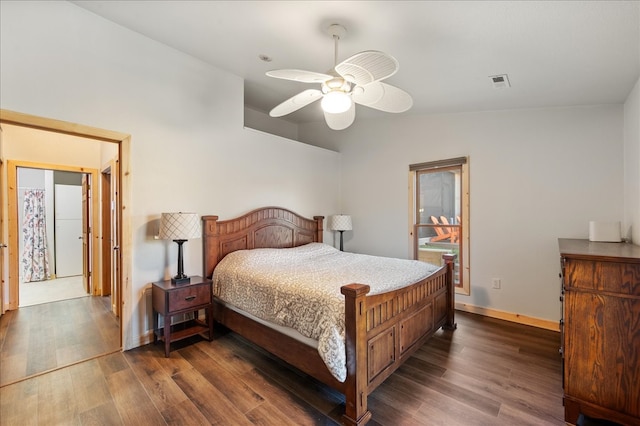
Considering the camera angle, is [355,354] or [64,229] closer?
[355,354]

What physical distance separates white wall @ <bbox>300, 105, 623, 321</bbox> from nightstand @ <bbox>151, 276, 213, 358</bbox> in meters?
2.88

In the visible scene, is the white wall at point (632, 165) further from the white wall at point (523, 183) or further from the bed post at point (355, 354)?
the bed post at point (355, 354)

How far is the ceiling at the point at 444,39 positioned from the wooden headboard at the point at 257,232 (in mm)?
1882

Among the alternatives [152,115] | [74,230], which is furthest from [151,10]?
[74,230]

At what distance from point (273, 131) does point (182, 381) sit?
4.11 metres

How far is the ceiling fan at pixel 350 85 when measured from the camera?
1.74m

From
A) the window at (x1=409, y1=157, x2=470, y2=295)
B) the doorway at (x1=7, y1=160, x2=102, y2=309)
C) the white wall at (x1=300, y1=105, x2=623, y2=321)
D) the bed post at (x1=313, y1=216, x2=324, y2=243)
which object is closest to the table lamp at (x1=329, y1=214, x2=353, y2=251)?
the bed post at (x1=313, y1=216, x2=324, y2=243)

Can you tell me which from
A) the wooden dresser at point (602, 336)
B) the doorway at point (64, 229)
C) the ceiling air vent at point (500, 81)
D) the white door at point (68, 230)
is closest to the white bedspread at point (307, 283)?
the wooden dresser at point (602, 336)

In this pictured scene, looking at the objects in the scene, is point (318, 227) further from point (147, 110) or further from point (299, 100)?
point (147, 110)

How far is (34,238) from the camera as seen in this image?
5.50 meters

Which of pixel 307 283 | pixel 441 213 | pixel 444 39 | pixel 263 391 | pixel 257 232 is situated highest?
pixel 444 39

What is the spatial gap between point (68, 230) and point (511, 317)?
26.6 feet

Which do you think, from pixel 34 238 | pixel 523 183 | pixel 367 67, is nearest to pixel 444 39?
pixel 367 67

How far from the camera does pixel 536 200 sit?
3.33m
